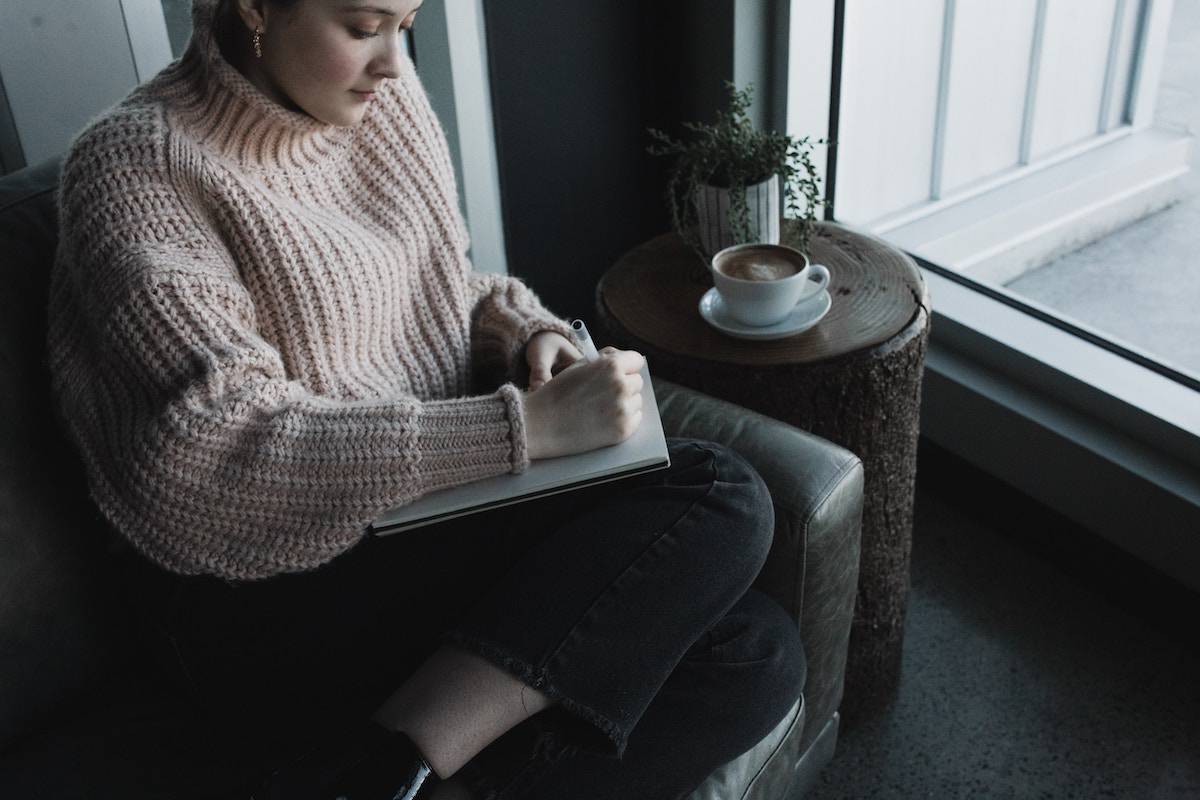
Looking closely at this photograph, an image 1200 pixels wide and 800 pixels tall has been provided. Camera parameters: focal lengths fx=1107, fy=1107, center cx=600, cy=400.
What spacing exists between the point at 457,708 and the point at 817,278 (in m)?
0.76

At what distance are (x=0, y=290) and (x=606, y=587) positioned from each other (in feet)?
2.14

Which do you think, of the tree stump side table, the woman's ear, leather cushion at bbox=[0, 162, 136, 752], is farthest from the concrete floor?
leather cushion at bbox=[0, 162, 136, 752]

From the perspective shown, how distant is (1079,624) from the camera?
1656mm

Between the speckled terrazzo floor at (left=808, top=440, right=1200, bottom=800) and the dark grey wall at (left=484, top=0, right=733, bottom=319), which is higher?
the dark grey wall at (left=484, top=0, right=733, bottom=319)

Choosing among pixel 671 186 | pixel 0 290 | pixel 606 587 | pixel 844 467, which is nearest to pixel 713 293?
pixel 671 186

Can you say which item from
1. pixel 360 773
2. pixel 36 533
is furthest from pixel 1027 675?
pixel 36 533

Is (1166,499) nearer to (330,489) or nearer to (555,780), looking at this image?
(555,780)

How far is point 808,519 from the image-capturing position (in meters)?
1.13

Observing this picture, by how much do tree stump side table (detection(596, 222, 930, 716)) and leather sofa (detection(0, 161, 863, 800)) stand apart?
0.41 ft

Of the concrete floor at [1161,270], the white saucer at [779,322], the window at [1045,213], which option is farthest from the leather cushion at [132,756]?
the concrete floor at [1161,270]

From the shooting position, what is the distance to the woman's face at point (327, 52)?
102 centimetres

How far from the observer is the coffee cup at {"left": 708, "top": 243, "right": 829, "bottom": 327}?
52.7 inches

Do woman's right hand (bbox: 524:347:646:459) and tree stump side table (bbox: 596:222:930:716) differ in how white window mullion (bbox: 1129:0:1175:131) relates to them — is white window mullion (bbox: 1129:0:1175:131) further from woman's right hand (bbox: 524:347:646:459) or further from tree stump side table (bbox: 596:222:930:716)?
woman's right hand (bbox: 524:347:646:459)

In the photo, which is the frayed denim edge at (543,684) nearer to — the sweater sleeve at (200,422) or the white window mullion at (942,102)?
the sweater sleeve at (200,422)
